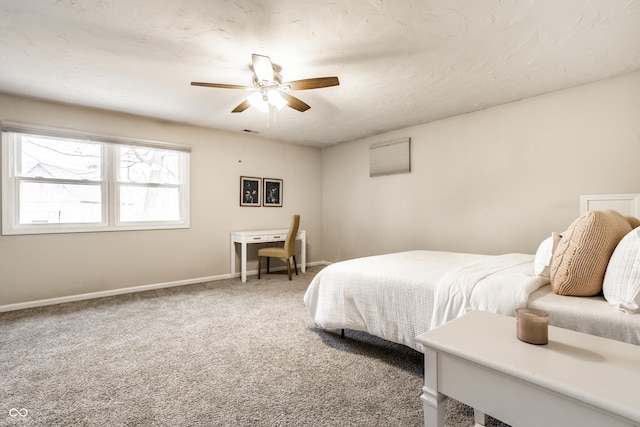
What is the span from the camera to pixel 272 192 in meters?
5.17

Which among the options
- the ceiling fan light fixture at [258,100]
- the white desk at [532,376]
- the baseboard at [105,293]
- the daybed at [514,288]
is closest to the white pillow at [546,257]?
the daybed at [514,288]

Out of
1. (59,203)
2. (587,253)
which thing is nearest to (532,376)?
(587,253)

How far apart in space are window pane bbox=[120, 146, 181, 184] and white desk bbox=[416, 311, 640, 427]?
4.12 meters

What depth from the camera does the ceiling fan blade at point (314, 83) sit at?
2342mm

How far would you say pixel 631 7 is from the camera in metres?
1.82

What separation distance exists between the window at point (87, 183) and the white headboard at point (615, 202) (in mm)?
4672

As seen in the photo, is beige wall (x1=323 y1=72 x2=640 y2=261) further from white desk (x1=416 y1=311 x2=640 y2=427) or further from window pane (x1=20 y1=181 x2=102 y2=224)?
window pane (x1=20 y1=181 x2=102 y2=224)

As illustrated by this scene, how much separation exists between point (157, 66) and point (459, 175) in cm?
348

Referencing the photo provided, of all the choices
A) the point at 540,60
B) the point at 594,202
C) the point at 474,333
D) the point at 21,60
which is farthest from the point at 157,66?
the point at 594,202

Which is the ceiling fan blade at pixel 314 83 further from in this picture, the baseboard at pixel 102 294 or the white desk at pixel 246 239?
the baseboard at pixel 102 294

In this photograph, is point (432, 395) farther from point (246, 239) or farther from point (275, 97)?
point (246, 239)

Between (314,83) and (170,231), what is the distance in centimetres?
298

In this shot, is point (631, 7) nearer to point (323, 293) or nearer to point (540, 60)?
point (540, 60)

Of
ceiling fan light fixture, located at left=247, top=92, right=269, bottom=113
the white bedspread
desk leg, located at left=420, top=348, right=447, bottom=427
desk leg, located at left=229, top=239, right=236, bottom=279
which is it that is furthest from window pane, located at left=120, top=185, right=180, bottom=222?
desk leg, located at left=420, top=348, right=447, bottom=427
